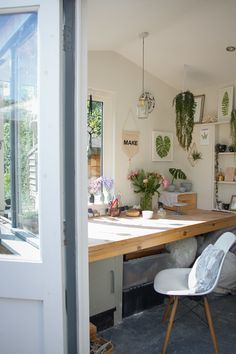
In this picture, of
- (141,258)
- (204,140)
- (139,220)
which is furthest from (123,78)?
(141,258)

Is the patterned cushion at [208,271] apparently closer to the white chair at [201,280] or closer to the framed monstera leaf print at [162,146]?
the white chair at [201,280]

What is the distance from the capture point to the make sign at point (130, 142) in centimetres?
328

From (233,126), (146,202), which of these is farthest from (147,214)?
(233,126)

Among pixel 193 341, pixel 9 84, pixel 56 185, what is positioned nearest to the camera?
pixel 56 185

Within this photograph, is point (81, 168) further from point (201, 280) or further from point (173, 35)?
point (173, 35)

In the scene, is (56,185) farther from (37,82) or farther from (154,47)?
(154,47)

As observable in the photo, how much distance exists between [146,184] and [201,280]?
4.82ft

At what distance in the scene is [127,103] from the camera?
3.30 metres

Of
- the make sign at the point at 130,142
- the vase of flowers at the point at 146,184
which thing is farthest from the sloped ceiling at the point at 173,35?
the vase of flowers at the point at 146,184

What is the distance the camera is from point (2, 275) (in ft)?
4.23

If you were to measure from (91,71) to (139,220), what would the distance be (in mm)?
1565

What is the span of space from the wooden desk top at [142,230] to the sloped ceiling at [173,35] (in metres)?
1.57

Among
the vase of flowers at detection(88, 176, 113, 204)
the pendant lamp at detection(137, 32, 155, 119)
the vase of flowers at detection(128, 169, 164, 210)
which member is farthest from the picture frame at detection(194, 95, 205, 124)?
the vase of flowers at detection(88, 176, 113, 204)

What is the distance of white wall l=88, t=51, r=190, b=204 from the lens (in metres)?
3.08
